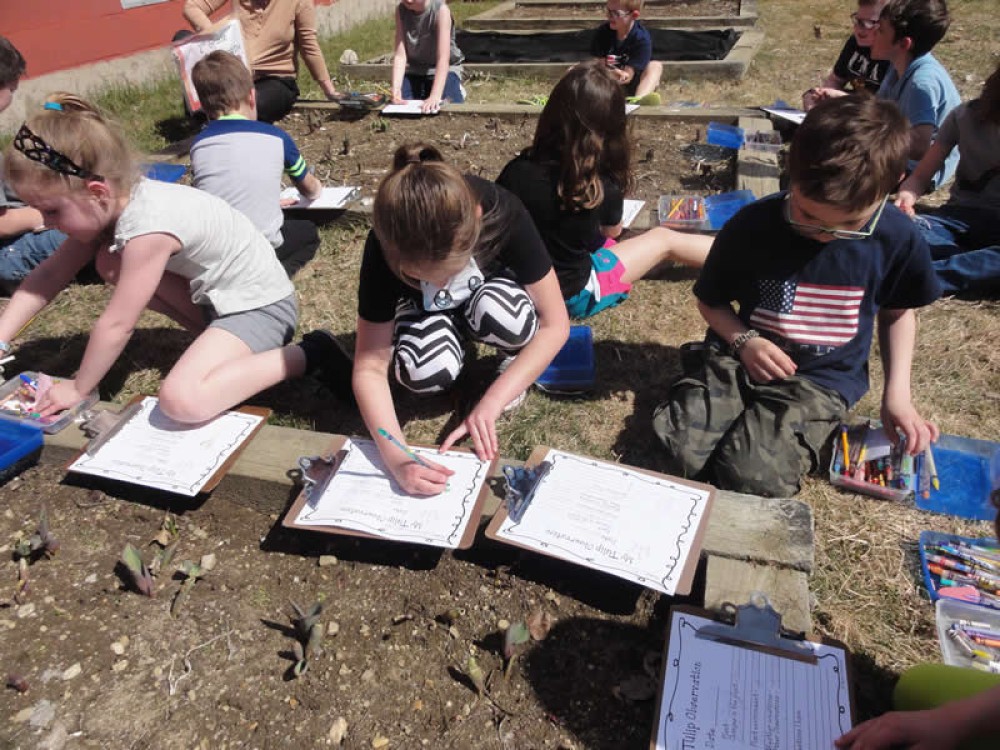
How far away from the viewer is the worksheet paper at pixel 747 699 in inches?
52.2

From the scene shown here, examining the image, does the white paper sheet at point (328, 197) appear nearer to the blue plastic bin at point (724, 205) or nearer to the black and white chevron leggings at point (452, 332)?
the black and white chevron leggings at point (452, 332)

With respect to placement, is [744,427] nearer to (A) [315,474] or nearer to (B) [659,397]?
(B) [659,397]

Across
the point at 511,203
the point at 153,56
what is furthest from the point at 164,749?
the point at 153,56

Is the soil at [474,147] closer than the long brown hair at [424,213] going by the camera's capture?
No

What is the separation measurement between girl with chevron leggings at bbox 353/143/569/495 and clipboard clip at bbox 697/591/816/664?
74 cm

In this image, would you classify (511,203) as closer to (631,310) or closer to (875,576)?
(631,310)

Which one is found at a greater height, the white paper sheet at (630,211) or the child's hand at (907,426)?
the child's hand at (907,426)

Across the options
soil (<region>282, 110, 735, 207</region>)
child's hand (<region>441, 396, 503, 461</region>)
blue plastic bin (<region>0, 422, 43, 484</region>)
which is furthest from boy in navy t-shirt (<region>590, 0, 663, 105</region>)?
blue plastic bin (<region>0, 422, 43, 484</region>)

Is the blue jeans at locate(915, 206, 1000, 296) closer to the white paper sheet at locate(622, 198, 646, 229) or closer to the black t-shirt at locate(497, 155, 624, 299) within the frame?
the white paper sheet at locate(622, 198, 646, 229)

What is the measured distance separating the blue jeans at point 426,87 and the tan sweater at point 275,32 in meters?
0.77

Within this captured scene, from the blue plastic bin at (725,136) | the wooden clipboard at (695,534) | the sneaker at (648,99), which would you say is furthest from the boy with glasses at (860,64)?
the wooden clipboard at (695,534)

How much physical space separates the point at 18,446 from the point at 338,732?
139 cm

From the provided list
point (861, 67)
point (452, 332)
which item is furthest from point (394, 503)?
point (861, 67)

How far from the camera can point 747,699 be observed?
138cm
